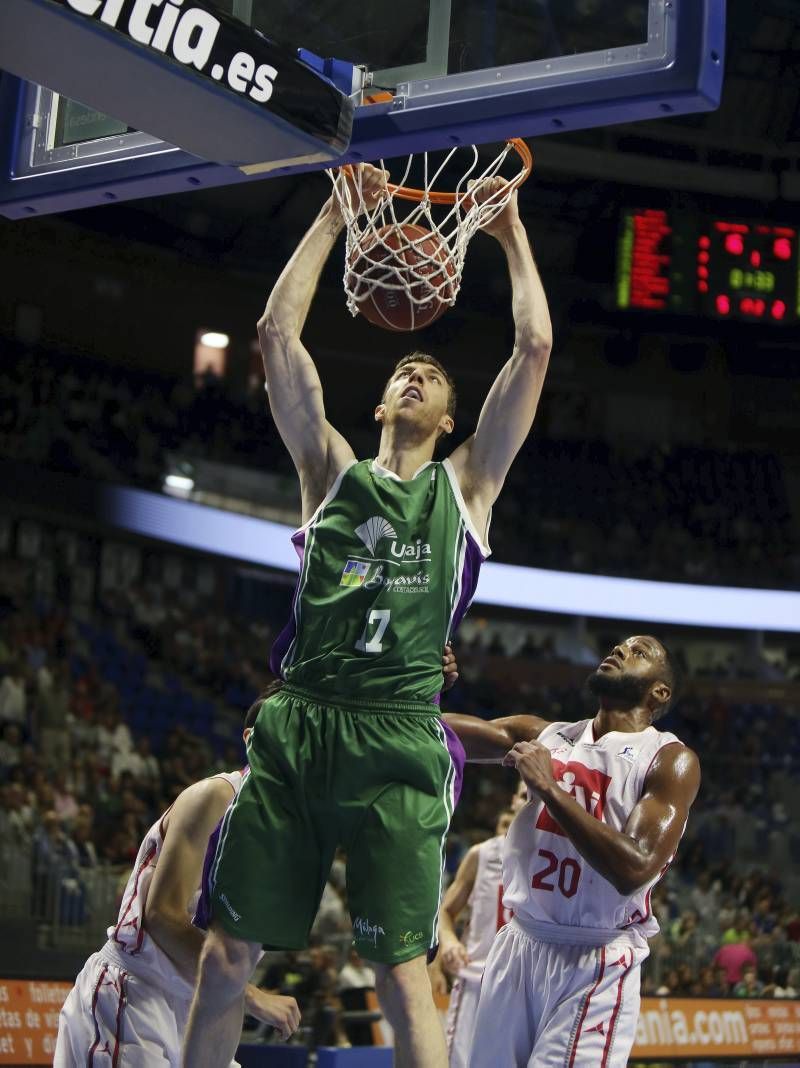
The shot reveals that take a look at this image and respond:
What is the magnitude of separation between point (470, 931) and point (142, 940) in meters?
3.95

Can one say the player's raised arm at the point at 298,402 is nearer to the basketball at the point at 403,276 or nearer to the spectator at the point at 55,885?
the basketball at the point at 403,276

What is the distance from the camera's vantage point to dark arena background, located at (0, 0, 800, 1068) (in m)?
14.1

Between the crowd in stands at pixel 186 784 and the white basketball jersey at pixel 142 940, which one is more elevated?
the white basketball jersey at pixel 142 940

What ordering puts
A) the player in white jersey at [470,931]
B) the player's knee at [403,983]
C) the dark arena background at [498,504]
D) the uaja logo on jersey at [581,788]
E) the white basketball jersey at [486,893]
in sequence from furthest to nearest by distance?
the dark arena background at [498,504]
the white basketball jersey at [486,893]
the player in white jersey at [470,931]
the uaja logo on jersey at [581,788]
the player's knee at [403,983]

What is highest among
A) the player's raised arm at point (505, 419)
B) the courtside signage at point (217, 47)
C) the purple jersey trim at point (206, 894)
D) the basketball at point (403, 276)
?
the courtside signage at point (217, 47)

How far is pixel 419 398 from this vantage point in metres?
4.43

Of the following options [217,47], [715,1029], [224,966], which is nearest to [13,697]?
[715,1029]

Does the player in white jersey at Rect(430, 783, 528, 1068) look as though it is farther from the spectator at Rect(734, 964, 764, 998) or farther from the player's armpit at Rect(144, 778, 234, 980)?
the spectator at Rect(734, 964, 764, 998)

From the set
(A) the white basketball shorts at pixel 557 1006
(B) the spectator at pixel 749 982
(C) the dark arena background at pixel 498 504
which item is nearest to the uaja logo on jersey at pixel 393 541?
(A) the white basketball shorts at pixel 557 1006

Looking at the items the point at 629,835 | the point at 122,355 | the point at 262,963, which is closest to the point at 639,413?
the point at 122,355

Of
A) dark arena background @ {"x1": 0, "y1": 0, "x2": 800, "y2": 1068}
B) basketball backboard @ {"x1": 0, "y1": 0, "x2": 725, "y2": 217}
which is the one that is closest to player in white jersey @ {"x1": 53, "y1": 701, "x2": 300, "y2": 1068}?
basketball backboard @ {"x1": 0, "y1": 0, "x2": 725, "y2": 217}

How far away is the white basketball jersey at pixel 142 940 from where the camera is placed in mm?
4668

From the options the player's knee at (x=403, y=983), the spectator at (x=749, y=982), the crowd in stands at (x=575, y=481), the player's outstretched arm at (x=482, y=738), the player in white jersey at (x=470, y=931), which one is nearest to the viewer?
the player's knee at (x=403, y=983)

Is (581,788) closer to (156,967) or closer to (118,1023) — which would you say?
(156,967)
